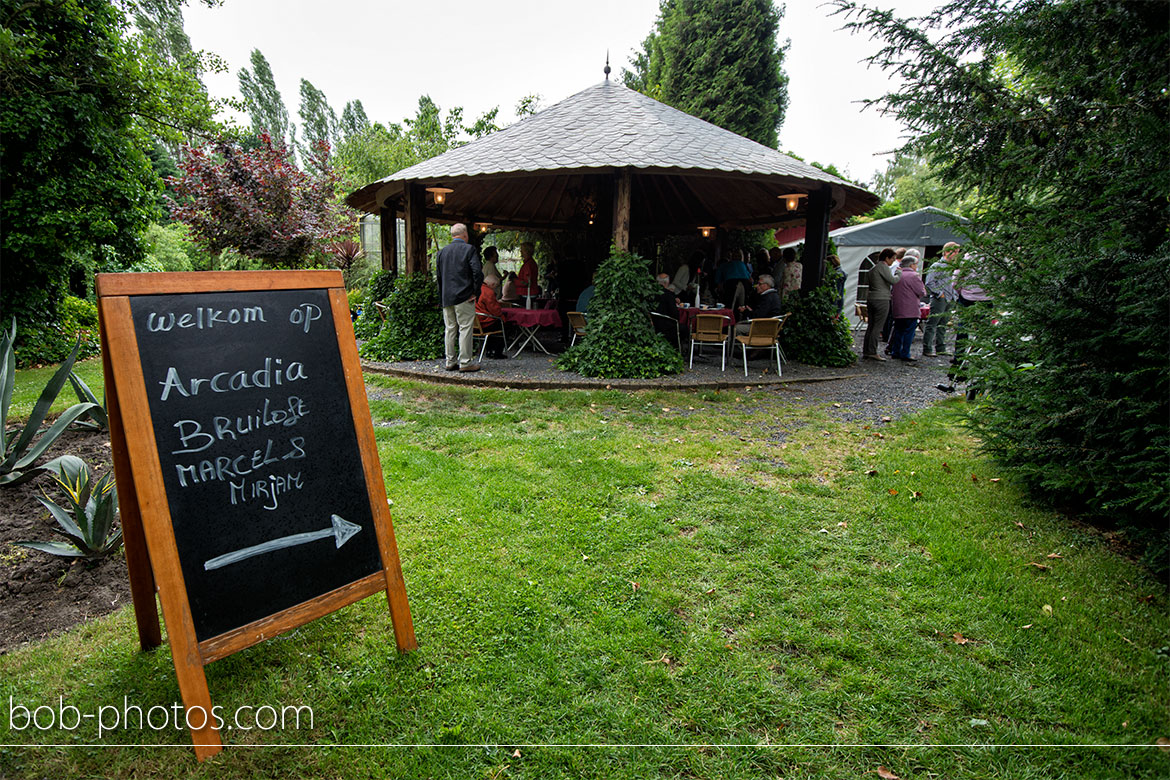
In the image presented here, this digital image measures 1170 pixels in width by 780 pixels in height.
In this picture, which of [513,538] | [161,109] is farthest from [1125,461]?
[161,109]

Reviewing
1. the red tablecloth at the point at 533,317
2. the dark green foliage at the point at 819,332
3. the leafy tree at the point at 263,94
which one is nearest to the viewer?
the red tablecloth at the point at 533,317

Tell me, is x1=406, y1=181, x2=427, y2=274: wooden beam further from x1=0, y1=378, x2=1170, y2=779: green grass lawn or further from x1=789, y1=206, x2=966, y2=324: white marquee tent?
x1=789, y1=206, x2=966, y2=324: white marquee tent

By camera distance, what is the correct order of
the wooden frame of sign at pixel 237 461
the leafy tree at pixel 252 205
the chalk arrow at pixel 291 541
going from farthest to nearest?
the leafy tree at pixel 252 205
the chalk arrow at pixel 291 541
the wooden frame of sign at pixel 237 461

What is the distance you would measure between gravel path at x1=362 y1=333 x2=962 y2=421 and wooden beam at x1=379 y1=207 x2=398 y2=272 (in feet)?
11.2

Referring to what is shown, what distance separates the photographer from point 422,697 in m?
2.06

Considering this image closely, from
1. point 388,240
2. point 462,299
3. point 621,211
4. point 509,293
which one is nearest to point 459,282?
point 462,299

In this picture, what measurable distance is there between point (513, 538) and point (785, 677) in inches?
65.2

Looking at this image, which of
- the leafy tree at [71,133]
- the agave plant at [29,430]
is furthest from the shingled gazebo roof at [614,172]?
the agave plant at [29,430]

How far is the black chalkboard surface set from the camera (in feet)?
5.93

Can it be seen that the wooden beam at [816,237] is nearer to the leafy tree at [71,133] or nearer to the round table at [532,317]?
the round table at [532,317]

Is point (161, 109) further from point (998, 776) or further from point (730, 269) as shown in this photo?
point (998, 776)

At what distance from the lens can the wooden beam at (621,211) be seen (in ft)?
26.9

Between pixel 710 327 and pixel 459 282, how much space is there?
366cm

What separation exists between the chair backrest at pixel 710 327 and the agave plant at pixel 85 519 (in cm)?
655
